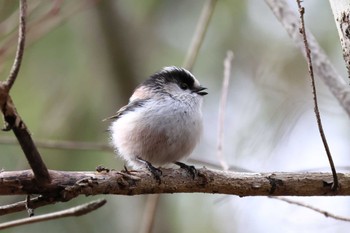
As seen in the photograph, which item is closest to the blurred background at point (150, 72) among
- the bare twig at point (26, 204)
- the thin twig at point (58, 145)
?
the thin twig at point (58, 145)

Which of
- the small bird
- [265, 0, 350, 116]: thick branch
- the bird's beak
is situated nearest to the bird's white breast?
the small bird

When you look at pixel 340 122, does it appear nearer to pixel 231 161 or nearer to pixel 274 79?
pixel 274 79

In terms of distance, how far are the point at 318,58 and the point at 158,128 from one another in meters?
0.75

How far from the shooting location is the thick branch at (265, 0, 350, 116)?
2.29 m

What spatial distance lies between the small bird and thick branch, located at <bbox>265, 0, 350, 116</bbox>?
529 mm

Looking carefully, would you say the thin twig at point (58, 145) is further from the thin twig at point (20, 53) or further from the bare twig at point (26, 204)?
the thin twig at point (20, 53)

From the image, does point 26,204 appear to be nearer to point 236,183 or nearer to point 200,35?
point 236,183

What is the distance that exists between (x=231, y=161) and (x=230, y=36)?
1037 millimetres

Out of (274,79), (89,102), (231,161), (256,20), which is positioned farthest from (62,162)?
(256,20)

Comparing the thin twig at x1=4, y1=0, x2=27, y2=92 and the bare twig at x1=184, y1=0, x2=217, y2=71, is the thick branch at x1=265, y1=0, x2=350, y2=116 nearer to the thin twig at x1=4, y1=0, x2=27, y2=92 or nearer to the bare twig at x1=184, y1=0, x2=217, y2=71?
the bare twig at x1=184, y1=0, x2=217, y2=71

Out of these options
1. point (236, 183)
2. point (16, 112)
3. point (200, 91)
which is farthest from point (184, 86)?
point (16, 112)

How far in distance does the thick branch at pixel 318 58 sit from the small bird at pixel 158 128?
1.74 ft

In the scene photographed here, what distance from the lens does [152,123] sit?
235 cm

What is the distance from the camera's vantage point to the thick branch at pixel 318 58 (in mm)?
2291
